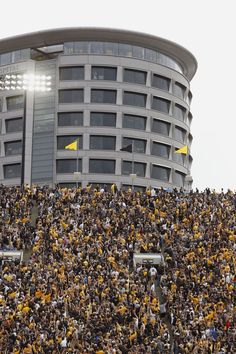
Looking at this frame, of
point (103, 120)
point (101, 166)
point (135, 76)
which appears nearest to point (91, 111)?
point (103, 120)

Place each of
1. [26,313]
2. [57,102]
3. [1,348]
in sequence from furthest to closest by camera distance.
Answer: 1. [57,102]
2. [26,313]
3. [1,348]

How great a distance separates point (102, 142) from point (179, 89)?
14.2m

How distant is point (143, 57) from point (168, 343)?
6001 cm

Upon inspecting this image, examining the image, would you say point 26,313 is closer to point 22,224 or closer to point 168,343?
point 168,343

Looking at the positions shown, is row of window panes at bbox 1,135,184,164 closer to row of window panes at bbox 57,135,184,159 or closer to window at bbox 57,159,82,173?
row of window panes at bbox 57,135,184,159

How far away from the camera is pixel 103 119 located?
92000mm

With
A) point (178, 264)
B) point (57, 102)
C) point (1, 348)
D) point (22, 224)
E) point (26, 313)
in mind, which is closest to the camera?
point (1, 348)

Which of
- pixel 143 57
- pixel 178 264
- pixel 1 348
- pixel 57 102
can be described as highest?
pixel 143 57

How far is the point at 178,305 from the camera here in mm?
42250

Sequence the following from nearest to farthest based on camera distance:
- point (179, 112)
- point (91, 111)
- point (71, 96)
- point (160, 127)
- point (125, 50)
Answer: point (91, 111)
point (71, 96)
point (125, 50)
point (160, 127)
point (179, 112)

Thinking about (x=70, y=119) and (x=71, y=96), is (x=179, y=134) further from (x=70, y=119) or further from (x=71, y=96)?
(x=71, y=96)

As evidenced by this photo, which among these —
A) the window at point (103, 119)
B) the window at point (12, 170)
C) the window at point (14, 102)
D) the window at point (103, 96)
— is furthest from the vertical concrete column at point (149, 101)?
the window at point (12, 170)

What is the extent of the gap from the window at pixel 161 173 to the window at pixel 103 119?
7309mm

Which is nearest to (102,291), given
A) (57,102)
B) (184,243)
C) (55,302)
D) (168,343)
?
(55,302)
